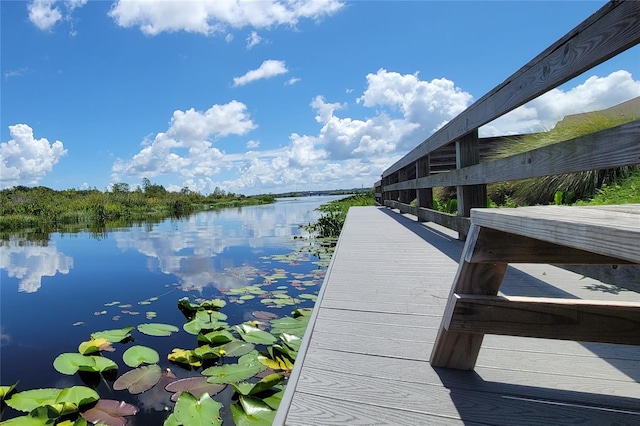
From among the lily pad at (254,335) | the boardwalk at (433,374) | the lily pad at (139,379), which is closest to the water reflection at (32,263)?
the lily pad at (139,379)

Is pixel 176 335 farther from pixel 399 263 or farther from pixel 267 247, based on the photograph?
pixel 267 247

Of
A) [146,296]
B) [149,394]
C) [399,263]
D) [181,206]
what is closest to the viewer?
[149,394]

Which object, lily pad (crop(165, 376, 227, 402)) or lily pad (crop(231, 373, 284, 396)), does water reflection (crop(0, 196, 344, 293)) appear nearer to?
lily pad (crop(165, 376, 227, 402))

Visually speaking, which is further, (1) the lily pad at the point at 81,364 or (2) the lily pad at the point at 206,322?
(2) the lily pad at the point at 206,322

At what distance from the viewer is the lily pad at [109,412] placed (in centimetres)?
173

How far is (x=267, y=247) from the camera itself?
24.2 ft

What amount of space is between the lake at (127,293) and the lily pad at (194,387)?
5 centimetres

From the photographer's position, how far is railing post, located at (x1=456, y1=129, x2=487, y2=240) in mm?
2863

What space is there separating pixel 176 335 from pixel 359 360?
207 centimetres

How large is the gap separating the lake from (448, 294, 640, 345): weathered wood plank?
133cm

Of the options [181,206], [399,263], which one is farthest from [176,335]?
[181,206]

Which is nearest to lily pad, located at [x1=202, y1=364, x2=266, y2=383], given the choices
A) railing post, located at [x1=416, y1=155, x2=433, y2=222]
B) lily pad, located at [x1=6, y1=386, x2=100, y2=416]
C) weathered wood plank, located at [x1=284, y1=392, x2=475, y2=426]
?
lily pad, located at [x1=6, y1=386, x2=100, y2=416]

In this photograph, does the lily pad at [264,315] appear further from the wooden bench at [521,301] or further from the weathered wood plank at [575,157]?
the wooden bench at [521,301]

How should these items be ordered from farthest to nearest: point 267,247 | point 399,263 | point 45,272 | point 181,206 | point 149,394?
point 181,206 → point 267,247 → point 45,272 → point 399,263 → point 149,394
